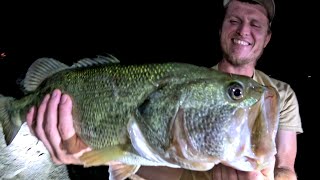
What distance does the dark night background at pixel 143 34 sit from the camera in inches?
645

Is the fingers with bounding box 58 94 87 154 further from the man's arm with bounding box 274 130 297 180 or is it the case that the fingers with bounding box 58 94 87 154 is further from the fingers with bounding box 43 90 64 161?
the man's arm with bounding box 274 130 297 180

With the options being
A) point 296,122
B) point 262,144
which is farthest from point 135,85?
point 296,122

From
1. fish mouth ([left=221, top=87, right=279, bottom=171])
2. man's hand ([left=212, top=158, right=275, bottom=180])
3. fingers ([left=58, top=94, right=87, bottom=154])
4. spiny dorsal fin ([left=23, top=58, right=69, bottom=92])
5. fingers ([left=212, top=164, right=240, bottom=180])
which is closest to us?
fish mouth ([left=221, top=87, right=279, bottom=171])

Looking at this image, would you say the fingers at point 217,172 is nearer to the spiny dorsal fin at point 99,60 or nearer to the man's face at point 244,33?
the spiny dorsal fin at point 99,60

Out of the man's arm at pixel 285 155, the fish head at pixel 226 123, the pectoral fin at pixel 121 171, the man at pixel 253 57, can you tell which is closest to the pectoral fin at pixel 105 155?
the pectoral fin at pixel 121 171

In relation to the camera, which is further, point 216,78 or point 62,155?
point 62,155

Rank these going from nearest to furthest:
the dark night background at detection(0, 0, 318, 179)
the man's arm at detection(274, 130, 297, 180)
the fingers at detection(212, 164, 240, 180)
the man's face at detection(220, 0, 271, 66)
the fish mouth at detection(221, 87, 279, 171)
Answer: the fish mouth at detection(221, 87, 279, 171) → the fingers at detection(212, 164, 240, 180) → the man's arm at detection(274, 130, 297, 180) → the man's face at detection(220, 0, 271, 66) → the dark night background at detection(0, 0, 318, 179)

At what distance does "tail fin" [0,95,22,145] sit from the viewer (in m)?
2.74

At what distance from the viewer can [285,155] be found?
3.87m

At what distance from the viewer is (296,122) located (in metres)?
4.02

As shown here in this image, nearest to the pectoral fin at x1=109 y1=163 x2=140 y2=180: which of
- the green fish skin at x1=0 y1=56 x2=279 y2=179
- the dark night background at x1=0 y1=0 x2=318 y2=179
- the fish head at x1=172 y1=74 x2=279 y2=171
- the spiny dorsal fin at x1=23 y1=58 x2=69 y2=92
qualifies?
the green fish skin at x1=0 y1=56 x2=279 y2=179

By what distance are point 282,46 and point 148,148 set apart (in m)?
18.8

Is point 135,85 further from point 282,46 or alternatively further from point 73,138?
point 282,46

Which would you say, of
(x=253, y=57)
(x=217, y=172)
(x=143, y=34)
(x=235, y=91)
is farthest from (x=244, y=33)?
(x=143, y=34)
